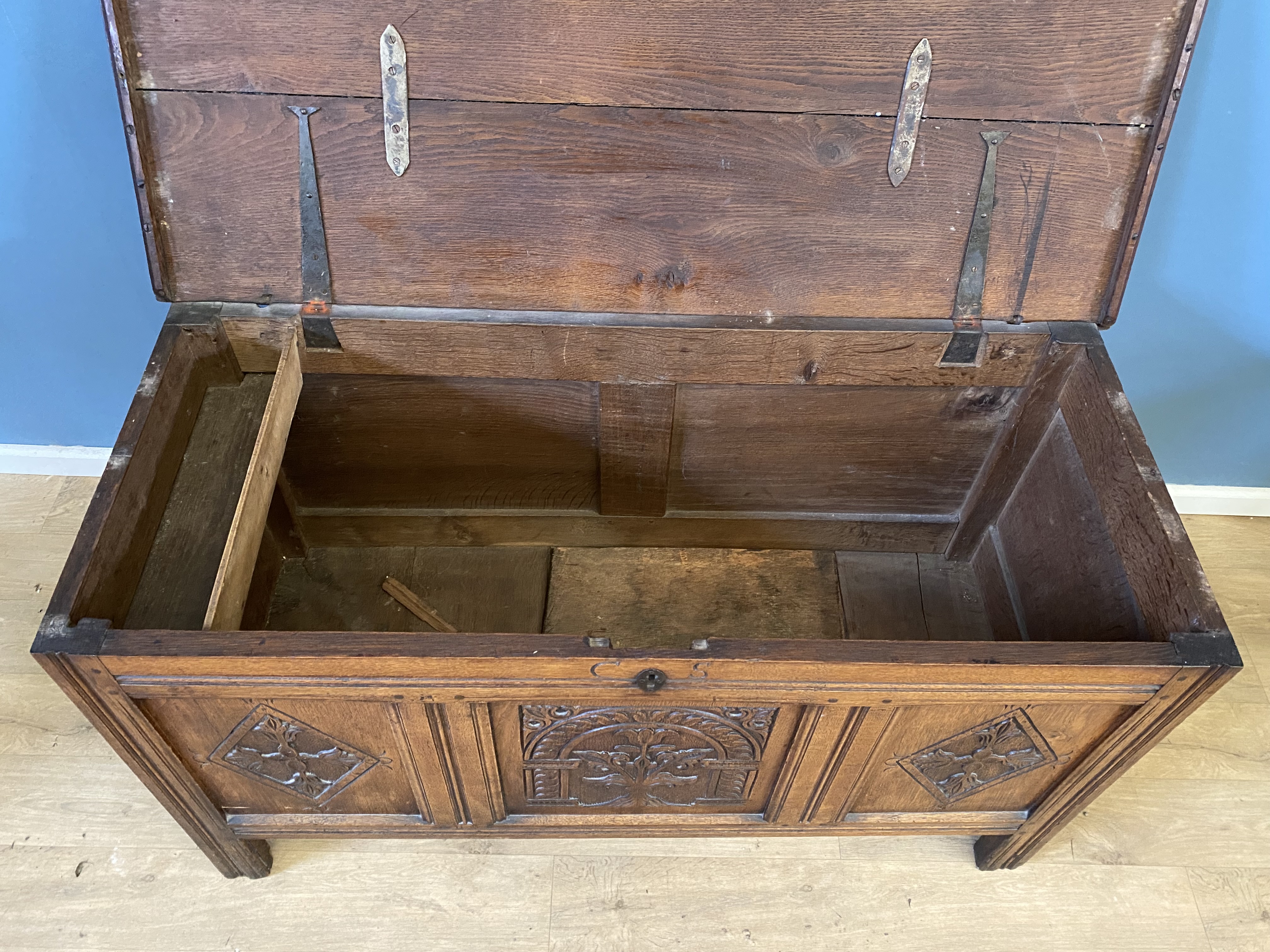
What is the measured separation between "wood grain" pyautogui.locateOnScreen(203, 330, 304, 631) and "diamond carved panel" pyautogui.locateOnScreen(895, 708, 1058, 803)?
928 millimetres

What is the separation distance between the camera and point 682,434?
1.60m

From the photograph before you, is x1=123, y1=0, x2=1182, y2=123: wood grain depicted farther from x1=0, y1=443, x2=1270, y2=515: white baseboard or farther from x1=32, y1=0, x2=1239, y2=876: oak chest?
x1=0, y1=443, x2=1270, y2=515: white baseboard

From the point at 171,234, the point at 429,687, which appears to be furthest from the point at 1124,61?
the point at 171,234

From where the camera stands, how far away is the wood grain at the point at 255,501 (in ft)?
3.58

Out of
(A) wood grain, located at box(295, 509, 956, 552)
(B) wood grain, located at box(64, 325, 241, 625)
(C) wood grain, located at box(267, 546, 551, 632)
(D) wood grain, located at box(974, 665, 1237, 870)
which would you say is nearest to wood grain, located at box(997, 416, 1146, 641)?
(D) wood grain, located at box(974, 665, 1237, 870)

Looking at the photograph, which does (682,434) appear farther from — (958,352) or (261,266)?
(261,266)

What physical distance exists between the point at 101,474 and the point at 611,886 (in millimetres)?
1379

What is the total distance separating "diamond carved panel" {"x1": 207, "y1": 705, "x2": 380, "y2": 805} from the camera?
1.10m

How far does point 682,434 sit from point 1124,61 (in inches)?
34.3

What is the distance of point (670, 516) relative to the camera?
1749mm

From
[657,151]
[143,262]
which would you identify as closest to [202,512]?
[143,262]

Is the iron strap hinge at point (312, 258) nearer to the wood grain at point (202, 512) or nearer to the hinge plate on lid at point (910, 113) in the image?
the wood grain at point (202, 512)

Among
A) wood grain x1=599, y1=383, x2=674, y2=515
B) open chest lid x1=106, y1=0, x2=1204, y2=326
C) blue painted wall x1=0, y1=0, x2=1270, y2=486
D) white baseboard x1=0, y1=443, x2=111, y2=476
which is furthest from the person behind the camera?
white baseboard x1=0, y1=443, x2=111, y2=476

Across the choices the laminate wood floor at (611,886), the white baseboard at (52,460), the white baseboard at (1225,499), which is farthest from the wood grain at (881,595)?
the white baseboard at (52,460)
